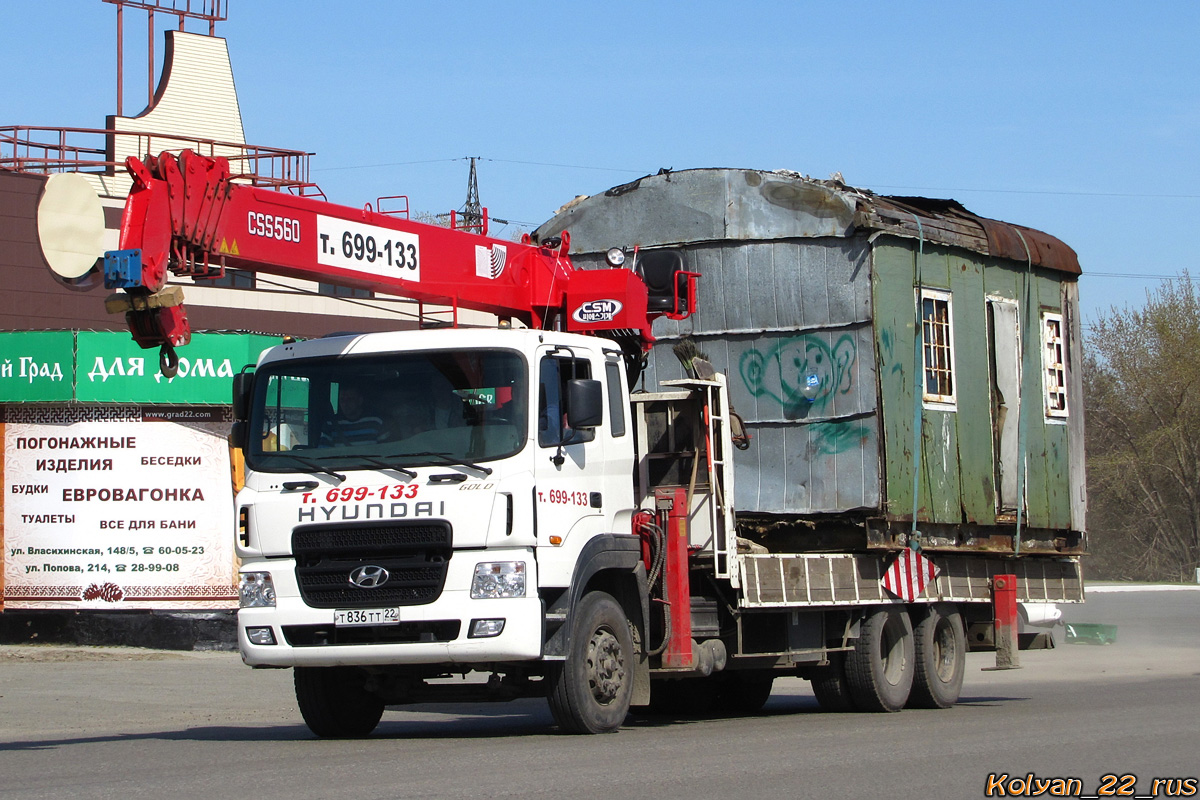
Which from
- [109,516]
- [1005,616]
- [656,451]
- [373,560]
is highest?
[656,451]

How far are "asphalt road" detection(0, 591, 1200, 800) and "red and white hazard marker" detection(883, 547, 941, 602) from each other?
118 cm

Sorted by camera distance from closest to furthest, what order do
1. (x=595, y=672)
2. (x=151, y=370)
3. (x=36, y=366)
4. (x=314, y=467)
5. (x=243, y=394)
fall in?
(x=314, y=467) < (x=595, y=672) < (x=243, y=394) < (x=36, y=366) < (x=151, y=370)

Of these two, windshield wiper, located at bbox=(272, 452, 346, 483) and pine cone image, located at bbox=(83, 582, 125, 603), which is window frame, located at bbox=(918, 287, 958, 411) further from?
pine cone image, located at bbox=(83, 582, 125, 603)

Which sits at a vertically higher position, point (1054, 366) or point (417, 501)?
point (1054, 366)

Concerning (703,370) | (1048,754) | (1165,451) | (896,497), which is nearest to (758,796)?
(1048,754)

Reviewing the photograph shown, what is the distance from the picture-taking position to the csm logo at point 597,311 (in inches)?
471

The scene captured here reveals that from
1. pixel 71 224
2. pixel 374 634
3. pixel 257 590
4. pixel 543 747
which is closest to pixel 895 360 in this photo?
pixel 543 747

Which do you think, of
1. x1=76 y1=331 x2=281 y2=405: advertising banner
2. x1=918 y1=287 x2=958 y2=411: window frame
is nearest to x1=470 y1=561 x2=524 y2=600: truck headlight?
x1=918 y1=287 x2=958 y2=411: window frame

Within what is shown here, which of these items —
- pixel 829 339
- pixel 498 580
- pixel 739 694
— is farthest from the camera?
pixel 739 694

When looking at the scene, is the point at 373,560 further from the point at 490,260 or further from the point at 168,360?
the point at 490,260

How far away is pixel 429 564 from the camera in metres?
9.70

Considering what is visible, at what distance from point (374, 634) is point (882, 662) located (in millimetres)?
5691

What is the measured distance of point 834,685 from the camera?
538 inches

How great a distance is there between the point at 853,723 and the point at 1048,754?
3.19 metres
